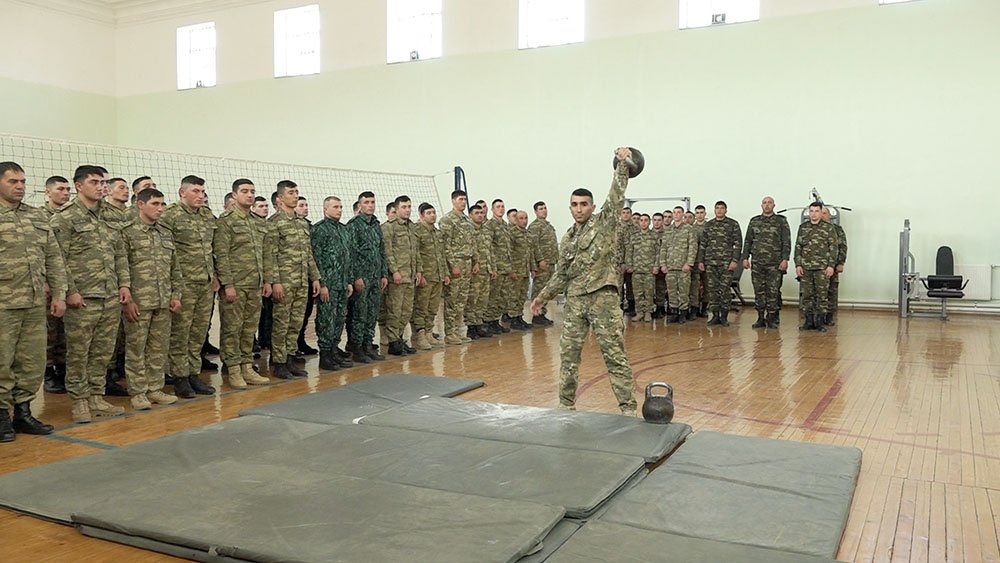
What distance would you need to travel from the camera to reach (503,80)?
14289 millimetres

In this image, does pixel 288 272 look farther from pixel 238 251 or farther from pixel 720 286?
pixel 720 286

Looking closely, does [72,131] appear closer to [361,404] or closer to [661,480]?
[361,404]

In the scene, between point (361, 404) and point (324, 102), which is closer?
point (361, 404)

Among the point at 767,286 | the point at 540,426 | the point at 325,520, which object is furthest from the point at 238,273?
the point at 767,286

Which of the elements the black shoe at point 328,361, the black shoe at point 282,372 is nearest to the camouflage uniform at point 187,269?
the black shoe at point 282,372

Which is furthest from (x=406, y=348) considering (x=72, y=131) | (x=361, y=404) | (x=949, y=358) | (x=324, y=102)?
(x=72, y=131)

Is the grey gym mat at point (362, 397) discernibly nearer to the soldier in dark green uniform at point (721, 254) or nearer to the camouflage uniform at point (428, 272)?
the camouflage uniform at point (428, 272)

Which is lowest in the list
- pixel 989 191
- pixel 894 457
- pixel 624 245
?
pixel 894 457

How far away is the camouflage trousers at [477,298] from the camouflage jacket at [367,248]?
1.78m

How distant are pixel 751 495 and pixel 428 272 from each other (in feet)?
16.9

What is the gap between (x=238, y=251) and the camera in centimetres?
597

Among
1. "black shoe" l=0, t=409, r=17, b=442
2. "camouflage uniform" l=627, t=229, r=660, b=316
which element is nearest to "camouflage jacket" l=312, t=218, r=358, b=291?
"black shoe" l=0, t=409, r=17, b=442

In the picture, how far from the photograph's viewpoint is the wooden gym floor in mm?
3043

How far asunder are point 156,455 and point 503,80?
11497mm
